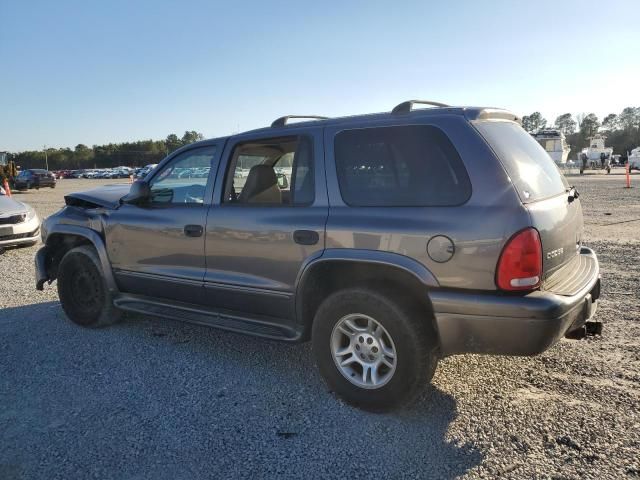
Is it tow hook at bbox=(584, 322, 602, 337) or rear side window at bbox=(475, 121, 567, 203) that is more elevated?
rear side window at bbox=(475, 121, 567, 203)

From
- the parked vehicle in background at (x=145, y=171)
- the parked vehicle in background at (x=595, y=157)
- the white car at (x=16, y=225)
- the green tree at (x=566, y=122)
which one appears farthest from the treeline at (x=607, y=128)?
the white car at (x=16, y=225)

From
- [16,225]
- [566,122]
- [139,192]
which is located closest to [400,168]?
[139,192]

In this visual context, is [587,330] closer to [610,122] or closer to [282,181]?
[282,181]

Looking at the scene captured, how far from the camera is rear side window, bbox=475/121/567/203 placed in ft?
9.97

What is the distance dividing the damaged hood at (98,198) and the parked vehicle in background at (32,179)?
32.4 m

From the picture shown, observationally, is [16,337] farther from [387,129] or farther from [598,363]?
[598,363]

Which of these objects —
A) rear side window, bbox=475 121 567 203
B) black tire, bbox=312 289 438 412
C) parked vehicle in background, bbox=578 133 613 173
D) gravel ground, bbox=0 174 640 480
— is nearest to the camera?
gravel ground, bbox=0 174 640 480

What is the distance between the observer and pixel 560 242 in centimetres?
320

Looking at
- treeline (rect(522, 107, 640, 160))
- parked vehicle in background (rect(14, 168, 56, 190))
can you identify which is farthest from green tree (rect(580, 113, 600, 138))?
parked vehicle in background (rect(14, 168, 56, 190))

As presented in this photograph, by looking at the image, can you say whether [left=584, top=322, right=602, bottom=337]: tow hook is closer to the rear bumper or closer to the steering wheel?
the rear bumper

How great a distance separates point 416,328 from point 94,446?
2057mm

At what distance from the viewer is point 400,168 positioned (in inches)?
129

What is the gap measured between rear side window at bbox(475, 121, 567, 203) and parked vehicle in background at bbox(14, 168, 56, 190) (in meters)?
36.0

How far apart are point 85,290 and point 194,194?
5.97 ft
